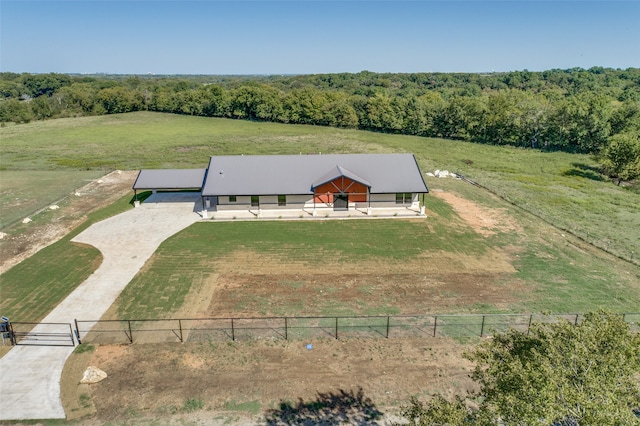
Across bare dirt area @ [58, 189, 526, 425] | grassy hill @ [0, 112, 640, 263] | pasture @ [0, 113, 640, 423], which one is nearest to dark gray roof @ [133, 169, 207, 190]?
pasture @ [0, 113, 640, 423]

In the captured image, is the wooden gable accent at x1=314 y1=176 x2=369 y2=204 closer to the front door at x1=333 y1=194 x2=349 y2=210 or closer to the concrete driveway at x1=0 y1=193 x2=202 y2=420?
the front door at x1=333 y1=194 x2=349 y2=210

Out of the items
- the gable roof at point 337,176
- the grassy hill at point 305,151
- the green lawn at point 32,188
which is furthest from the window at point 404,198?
the green lawn at point 32,188

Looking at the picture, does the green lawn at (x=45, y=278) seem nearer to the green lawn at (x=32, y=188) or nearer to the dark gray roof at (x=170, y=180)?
the dark gray roof at (x=170, y=180)

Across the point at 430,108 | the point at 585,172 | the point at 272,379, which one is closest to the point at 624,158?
the point at 585,172

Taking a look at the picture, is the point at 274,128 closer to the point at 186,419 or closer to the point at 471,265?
the point at 471,265

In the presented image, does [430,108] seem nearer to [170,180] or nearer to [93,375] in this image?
[170,180]

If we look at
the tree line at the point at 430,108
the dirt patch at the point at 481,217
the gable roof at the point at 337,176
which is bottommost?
the dirt patch at the point at 481,217
